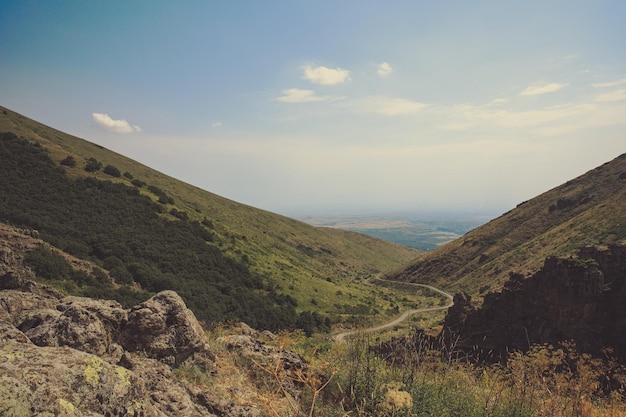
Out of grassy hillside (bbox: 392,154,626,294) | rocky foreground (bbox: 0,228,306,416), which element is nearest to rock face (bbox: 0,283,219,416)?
rocky foreground (bbox: 0,228,306,416)

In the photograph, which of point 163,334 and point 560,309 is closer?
point 163,334

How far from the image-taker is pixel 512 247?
73.3 meters

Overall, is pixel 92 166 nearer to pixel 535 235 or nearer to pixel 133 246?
pixel 133 246

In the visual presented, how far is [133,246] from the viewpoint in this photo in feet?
134

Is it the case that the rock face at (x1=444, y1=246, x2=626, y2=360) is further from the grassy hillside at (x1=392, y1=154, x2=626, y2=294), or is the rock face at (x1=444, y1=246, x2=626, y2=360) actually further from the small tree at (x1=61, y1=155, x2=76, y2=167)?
the small tree at (x1=61, y1=155, x2=76, y2=167)

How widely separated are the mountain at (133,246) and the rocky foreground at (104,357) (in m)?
23.0

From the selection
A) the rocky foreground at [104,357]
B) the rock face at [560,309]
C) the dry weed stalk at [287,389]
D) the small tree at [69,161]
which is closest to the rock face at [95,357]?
the rocky foreground at [104,357]

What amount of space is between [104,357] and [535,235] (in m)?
85.8

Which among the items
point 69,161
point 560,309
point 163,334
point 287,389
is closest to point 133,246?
point 69,161

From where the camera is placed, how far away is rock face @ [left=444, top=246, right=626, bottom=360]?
1717 cm

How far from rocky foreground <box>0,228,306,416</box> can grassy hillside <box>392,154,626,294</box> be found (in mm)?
53390

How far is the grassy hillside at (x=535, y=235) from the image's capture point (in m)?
52.8

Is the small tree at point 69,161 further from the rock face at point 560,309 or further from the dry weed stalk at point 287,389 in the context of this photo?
the dry weed stalk at point 287,389

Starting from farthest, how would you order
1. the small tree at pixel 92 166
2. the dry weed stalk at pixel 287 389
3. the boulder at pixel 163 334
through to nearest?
1. the small tree at pixel 92 166
2. the boulder at pixel 163 334
3. the dry weed stalk at pixel 287 389
